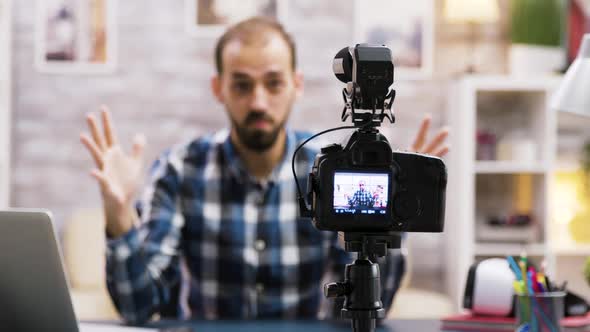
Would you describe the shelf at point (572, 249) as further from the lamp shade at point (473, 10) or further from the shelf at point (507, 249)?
the lamp shade at point (473, 10)

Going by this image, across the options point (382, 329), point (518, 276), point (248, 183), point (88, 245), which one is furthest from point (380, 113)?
point (88, 245)

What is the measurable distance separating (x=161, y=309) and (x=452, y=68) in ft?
7.05

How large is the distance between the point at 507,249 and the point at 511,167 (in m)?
0.35

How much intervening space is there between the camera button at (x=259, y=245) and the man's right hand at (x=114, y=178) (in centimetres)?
39

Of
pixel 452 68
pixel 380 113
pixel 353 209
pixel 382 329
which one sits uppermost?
pixel 452 68

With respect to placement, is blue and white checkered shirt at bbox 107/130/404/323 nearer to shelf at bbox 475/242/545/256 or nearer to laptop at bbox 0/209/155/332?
laptop at bbox 0/209/155/332

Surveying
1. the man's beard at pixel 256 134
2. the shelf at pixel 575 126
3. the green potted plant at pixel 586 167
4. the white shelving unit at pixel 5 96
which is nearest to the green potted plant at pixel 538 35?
the shelf at pixel 575 126

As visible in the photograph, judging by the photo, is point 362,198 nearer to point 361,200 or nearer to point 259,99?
point 361,200

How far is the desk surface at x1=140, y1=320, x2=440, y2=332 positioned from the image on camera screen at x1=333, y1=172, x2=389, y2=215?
0.58m

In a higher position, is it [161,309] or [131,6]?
[131,6]

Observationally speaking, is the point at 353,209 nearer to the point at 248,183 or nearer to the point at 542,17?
the point at 248,183

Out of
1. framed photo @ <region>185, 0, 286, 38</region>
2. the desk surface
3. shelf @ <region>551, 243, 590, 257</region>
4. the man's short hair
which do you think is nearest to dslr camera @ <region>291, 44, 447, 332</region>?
the desk surface

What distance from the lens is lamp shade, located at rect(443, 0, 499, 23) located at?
133 inches

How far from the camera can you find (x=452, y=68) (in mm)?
3711
